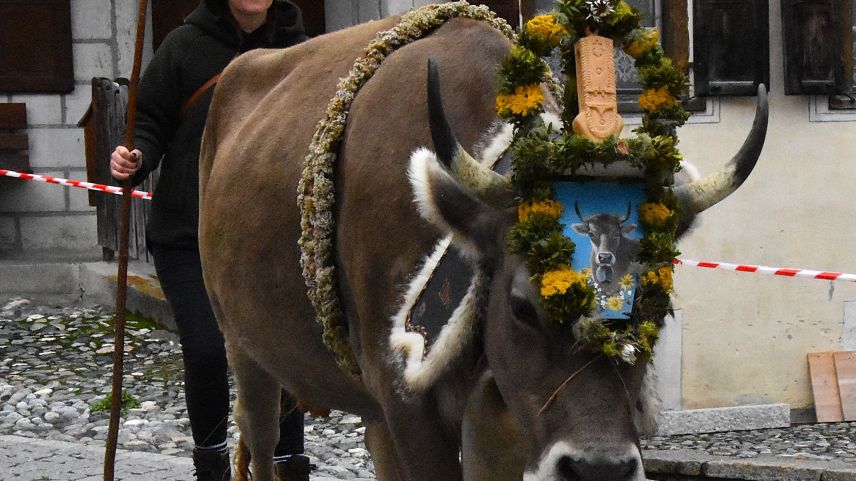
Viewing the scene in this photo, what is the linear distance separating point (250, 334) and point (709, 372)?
180 inches

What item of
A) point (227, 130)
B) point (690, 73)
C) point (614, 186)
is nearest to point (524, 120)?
point (614, 186)

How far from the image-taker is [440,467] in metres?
3.81

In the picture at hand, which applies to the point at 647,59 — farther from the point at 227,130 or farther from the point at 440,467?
the point at 227,130

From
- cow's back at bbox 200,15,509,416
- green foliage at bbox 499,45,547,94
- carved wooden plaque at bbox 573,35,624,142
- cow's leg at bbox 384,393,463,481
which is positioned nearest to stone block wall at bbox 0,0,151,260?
cow's back at bbox 200,15,509,416

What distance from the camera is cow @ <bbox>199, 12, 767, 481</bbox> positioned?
334cm

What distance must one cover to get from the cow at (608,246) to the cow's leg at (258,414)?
2.22m

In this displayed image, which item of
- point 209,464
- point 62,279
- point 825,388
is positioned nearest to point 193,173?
point 209,464

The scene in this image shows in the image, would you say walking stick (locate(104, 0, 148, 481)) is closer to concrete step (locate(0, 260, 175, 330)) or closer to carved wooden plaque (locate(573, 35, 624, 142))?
carved wooden plaque (locate(573, 35, 624, 142))

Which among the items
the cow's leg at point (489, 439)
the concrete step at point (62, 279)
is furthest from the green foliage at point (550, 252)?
the concrete step at point (62, 279)

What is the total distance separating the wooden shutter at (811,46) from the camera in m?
8.65

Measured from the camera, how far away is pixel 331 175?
414 centimetres

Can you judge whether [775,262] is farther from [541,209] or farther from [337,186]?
[541,209]

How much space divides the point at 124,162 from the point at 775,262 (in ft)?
15.4

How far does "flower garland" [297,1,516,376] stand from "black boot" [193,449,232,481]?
4.67 ft
